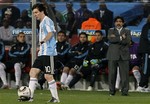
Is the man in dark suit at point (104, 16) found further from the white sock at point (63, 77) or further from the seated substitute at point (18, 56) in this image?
the seated substitute at point (18, 56)

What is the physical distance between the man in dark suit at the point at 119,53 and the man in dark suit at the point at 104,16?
2.51m

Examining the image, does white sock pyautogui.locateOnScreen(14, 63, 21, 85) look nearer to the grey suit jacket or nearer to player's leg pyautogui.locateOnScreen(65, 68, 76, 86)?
player's leg pyautogui.locateOnScreen(65, 68, 76, 86)

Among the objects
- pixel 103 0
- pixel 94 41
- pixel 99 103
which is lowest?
pixel 99 103

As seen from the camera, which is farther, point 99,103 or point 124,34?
point 124,34

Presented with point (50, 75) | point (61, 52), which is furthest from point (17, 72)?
point (50, 75)

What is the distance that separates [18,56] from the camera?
19516 millimetres

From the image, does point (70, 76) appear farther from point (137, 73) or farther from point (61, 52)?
point (137, 73)

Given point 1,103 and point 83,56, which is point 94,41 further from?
point 1,103

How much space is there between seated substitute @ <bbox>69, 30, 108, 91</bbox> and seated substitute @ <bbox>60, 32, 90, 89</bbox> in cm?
17

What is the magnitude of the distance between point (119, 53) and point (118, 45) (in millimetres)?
211

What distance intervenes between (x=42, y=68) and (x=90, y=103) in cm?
123

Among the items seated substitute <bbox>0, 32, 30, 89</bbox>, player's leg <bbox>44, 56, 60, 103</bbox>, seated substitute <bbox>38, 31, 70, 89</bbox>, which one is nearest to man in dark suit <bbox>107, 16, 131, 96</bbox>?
seated substitute <bbox>38, 31, 70, 89</bbox>

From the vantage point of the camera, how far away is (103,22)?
63.6 ft

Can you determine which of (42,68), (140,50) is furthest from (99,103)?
(140,50)
